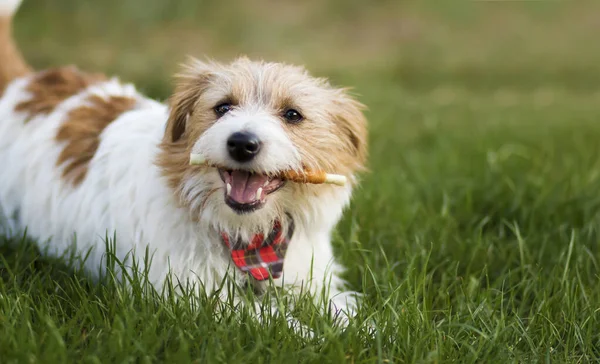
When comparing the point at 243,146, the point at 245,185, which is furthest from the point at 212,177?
the point at 243,146

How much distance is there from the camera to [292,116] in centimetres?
319

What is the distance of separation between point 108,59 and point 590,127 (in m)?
6.37

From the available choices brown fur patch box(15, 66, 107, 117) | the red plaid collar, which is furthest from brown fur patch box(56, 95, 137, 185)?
the red plaid collar

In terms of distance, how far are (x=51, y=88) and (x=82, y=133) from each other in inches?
22.8

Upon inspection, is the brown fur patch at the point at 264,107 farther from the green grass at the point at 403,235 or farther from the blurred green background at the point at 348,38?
the blurred green background at the point at 348,38

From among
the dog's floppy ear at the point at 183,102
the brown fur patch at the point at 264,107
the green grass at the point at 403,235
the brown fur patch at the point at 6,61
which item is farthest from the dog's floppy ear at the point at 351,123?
the brown fur patch at the point at 6,61

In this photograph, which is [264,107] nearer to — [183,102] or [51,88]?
[183,102]

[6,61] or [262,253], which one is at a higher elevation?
[6,61]

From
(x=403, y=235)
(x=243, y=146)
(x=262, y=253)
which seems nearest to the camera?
(x=243, y=146)

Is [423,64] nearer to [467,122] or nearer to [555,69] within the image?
[555,69]

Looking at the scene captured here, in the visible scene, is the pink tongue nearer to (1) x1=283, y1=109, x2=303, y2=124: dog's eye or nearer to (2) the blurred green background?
(1) x1=283, y1=109, x2=303, y2=124: dog's eye

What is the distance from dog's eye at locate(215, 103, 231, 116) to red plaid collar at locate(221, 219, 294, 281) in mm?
557

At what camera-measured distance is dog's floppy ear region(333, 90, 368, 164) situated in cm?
340

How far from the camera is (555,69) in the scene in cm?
1293
